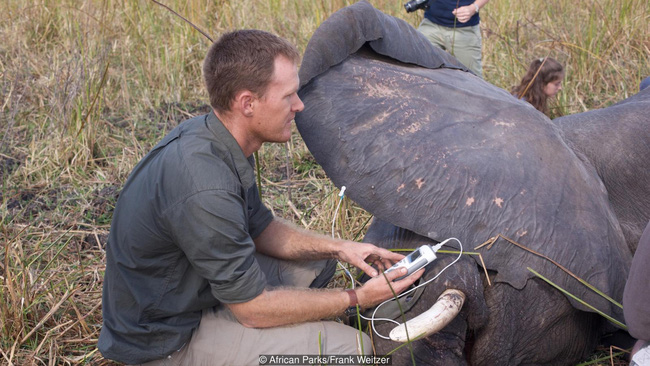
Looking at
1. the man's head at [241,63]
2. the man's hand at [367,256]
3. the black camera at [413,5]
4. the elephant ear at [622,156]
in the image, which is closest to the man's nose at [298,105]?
the man's head at [241,63]

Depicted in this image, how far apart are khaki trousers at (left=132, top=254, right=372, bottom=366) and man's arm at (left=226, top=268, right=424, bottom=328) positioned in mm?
46

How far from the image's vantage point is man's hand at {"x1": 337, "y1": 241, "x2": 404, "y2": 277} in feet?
7.52

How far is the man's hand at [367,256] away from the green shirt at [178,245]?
1.20ft

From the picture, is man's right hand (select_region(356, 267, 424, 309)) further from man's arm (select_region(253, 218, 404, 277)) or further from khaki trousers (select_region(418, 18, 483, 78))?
khaki trousers (select_region(418, 18, 483, 78))

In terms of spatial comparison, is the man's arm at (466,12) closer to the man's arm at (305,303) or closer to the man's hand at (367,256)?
the man's hand at (367,256)

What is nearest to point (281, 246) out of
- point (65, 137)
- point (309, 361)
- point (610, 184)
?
point (309, 361)

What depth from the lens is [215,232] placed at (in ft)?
6.59

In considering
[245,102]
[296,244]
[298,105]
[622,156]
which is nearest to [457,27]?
[622,156]

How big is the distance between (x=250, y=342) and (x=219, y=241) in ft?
1.37

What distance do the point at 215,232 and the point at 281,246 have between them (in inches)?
28.0

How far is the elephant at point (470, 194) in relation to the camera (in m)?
→ 2.18

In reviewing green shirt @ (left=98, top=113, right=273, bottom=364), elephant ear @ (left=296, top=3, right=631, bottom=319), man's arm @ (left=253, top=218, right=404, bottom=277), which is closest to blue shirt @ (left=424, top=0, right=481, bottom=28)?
elephant ear @ (left=296, top=3, right=631, bottom=319)

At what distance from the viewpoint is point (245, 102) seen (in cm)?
220

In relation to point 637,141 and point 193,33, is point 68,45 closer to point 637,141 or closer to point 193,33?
point 193,33
